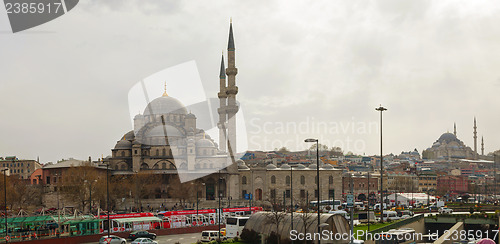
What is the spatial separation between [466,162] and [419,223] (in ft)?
447

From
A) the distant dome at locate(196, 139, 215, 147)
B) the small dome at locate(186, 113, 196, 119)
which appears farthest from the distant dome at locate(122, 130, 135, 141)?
the distant dome at locate(196, 139, 215, 147)

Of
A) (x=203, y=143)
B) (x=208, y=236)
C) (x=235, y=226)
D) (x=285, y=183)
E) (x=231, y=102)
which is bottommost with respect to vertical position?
(x=208, y=236)

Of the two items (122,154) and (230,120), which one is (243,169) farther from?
(122,154)

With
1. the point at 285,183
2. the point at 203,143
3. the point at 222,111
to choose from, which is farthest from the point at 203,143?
the point at 285,183

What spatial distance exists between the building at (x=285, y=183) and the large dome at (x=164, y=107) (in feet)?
46.2

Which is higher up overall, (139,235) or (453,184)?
(139,235)

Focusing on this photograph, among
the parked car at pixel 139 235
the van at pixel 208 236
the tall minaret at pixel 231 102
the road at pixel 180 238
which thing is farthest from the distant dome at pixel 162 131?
the van at pixel 208 236

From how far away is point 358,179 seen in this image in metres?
94.2

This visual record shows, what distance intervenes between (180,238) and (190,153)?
36.2 metres

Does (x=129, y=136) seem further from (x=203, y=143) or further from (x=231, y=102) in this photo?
(x=231, y=102)

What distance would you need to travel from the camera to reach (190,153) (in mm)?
71000

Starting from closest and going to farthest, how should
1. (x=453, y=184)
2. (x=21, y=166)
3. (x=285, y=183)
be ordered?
(x=285, y=183) < (x=453, y=184) < (x=21, y=166)

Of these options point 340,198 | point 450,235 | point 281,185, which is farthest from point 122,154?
point 450,235

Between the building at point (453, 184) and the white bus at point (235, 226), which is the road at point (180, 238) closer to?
the white bus at point (235, 226)
